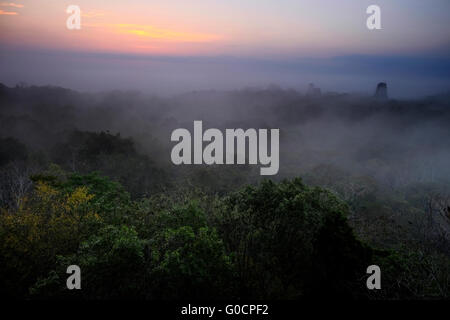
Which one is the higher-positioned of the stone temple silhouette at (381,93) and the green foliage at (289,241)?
the stone temple silhouette at (381,93)

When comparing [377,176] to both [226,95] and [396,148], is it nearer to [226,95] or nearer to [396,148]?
[396,148]

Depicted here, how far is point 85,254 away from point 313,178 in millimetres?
26225

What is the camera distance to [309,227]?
36.8 feet

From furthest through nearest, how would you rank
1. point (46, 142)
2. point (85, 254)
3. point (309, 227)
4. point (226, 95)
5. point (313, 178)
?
point (226, 95), point (46, 142), point (313, 178), point (309, 227), point (85, 254)

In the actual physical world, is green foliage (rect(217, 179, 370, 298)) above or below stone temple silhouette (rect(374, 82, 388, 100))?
below

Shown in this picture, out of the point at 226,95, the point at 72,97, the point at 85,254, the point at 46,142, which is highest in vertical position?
the point at 226,95

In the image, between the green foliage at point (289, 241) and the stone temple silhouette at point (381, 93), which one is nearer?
the green foliage at point (289, 241)

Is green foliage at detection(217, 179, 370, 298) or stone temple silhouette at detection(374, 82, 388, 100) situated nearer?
green foliage at detection(217, 179, 370, 298)

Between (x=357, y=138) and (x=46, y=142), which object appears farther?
(x=357, y=138)

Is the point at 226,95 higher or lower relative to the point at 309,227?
higher

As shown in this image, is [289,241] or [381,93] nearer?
[289,241]

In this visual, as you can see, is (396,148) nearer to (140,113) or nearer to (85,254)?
(140,113)
